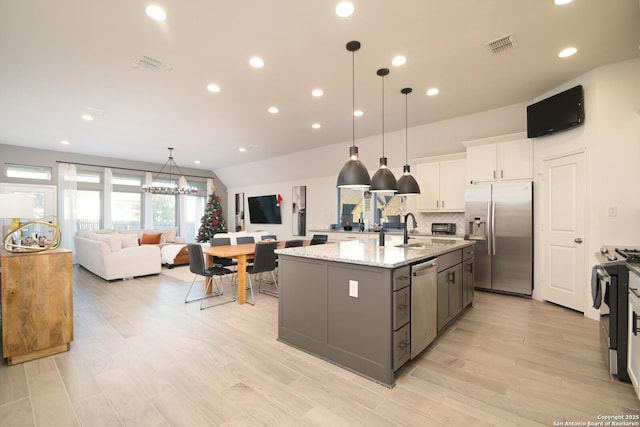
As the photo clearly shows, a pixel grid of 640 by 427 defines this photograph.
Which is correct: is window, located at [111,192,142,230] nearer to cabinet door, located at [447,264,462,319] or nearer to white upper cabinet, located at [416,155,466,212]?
white upper cabinet, located at [416,155,466,212]

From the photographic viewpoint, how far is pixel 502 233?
176 inches

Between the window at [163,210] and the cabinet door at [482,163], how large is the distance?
8762 mm

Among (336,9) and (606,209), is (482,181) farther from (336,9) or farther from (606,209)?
(336,9)

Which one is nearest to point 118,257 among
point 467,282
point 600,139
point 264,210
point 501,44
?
point 264,210

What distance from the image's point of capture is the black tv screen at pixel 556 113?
11.6 ft

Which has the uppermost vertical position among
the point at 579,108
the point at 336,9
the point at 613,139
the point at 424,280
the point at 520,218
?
the point at 336,9

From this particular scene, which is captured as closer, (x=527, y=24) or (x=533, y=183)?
(x=527, y=24)

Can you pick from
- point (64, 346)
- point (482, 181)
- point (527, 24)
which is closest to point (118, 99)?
point (64, 346)

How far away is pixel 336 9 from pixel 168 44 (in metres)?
1.76

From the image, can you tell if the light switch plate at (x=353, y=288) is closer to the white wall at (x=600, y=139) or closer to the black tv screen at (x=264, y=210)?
the white wall at (x=600, y=139)

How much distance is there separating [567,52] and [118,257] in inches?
293

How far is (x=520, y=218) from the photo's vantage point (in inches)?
170

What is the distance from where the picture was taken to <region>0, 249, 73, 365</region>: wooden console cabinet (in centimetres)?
246

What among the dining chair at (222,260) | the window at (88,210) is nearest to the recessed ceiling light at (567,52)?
the dining chair at (222,260)
